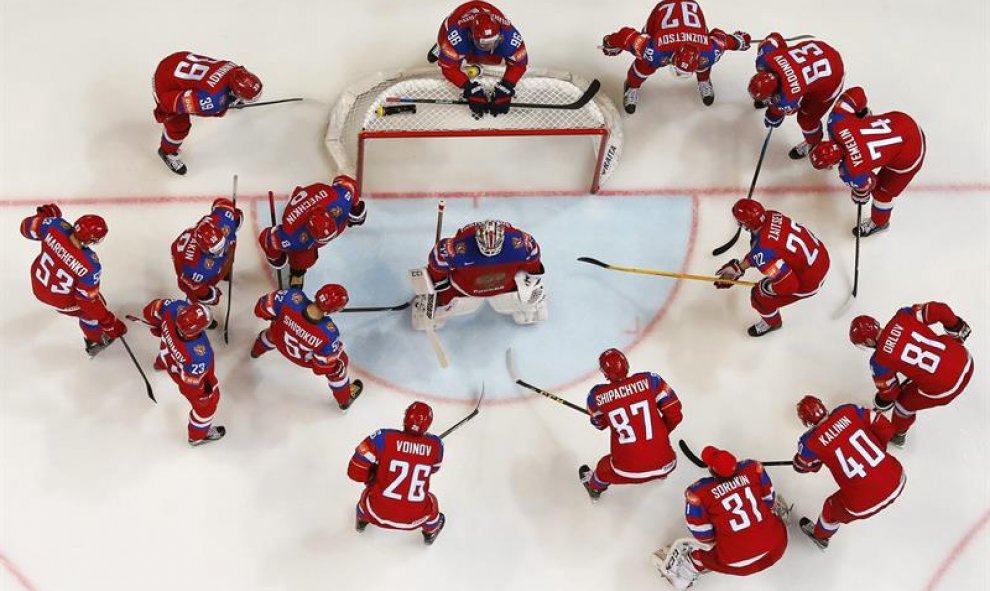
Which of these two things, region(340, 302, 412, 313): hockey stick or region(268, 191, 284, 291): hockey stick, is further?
region(340, 302, 412, 313): hockey stick

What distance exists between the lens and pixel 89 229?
17.8 feet

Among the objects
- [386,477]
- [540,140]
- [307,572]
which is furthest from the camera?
[540,140]

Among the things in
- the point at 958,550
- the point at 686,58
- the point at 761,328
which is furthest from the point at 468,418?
the point at 958,550

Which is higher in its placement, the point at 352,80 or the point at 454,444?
the point at 352,80

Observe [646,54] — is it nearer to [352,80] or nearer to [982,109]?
[352,80]

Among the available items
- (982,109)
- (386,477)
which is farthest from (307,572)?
(982,109)

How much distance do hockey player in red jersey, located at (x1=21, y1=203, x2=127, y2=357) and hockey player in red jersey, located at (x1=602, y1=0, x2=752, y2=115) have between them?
3264 mm

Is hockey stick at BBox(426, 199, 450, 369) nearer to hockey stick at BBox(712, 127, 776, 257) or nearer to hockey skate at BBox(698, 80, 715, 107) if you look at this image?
hockey stick at BBox(712, 127, 776, 257)

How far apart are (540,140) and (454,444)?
6.67ft

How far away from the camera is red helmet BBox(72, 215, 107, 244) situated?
5434 millimetres

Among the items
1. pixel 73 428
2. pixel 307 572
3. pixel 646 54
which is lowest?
pixel 307 572

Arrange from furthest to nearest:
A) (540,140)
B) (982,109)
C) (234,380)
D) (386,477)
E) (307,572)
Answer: (982,109)
(540,140)
(234,380)
(307,572)
(386,477)

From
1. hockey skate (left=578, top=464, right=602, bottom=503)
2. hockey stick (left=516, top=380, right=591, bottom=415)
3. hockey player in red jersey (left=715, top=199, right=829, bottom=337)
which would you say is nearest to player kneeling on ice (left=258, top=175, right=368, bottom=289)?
hockey stick (left=516, top=380, right=591, bottom=415)

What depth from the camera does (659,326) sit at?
20.8 feet
